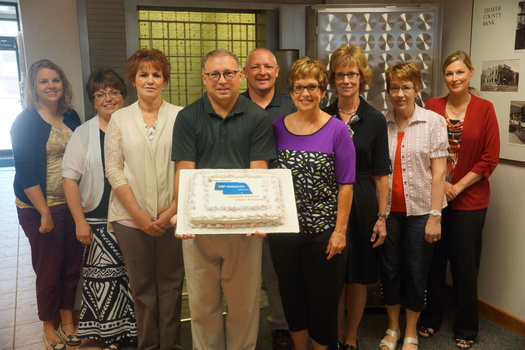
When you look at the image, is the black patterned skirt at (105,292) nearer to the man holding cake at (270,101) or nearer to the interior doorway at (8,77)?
the man holding cake at (270,101)

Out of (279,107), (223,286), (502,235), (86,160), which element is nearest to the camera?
(223,286)

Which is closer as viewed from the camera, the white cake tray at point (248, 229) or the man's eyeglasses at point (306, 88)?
the white cake tray at point (248, 229)

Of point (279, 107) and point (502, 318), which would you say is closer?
point (279, 107)

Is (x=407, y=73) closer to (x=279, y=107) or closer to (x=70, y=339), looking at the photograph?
(x=279, y=107)

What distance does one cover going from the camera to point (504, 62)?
111 inches

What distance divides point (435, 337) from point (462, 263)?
0.52m

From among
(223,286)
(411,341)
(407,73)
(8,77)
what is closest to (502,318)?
(411,341)

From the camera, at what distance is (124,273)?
260 centimetres

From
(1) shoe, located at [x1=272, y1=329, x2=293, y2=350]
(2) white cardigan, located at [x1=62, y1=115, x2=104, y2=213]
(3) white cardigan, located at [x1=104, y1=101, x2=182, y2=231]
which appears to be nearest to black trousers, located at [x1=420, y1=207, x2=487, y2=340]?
(1) shoe, located at [x1=272, y1=329, x2=293, y2=350]

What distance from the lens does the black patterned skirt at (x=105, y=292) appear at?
8.39ft

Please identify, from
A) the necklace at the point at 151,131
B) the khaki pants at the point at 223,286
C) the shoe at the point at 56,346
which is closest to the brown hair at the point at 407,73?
the khaki pants at the point at 223,286

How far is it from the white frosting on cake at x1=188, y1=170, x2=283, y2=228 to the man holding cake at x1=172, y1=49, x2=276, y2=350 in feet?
0.40

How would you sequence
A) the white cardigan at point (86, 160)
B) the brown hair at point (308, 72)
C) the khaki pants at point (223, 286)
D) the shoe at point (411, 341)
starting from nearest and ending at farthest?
the brown hair at point (308, 72) → the khaki pants at point (223, 286) → the white cardigan at point (86, 160) → the shoe at point (411, 341)

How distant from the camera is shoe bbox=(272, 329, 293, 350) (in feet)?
8.72
